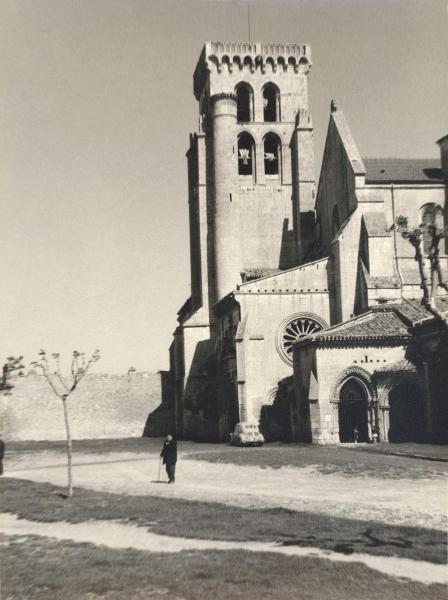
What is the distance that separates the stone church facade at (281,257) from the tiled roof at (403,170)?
0.42 feet

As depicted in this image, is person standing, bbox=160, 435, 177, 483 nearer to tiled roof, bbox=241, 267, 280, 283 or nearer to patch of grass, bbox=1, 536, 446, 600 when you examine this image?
patch of grass, bbox=1, 536, 446, 600

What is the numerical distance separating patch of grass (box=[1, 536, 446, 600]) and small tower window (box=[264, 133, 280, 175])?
43.0 m

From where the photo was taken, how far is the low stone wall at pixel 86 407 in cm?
5012

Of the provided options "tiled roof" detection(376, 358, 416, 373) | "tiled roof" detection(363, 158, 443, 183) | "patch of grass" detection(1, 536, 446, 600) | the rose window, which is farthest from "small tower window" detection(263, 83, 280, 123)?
"patch of grass" detection(1, 536, 446, 600)

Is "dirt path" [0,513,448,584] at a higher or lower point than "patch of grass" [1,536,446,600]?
higher

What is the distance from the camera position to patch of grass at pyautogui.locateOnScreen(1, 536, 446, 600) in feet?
29.4

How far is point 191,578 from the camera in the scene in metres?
9.62

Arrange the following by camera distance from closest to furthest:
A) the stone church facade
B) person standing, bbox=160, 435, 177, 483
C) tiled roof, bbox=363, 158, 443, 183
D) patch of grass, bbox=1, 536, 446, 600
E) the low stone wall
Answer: patch of grass, bbox=1, 536, 446, 600 → person standing, bbox=160, 435, 177, 483 → the stone church facade → tiled roof, bbox=363, 158, 443, 183 → the low stone wall

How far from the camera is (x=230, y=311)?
43.7m

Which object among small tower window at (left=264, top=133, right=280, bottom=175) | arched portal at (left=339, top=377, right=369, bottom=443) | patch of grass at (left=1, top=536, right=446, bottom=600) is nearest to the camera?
patch of grass at (left=1, top=536, right=446, bottom=600)

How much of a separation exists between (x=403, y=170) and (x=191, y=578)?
39.7 metres

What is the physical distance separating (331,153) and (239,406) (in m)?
18.3

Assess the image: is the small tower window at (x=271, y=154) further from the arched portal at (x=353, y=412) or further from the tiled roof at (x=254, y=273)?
the arched portal at (x=353, y=412)

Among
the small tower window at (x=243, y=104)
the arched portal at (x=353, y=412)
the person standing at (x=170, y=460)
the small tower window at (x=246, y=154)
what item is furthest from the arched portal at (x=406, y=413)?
the small tower window at (x=243, y=104)
